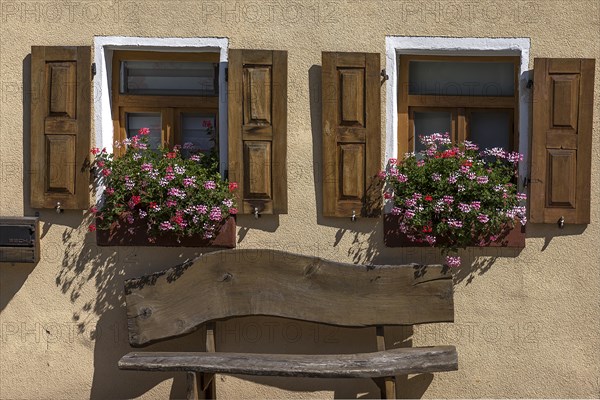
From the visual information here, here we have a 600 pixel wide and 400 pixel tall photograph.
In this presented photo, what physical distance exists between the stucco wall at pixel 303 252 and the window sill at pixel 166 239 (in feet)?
0.31

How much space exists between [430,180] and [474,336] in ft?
3.81

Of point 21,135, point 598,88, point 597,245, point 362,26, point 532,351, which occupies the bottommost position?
point 532,351

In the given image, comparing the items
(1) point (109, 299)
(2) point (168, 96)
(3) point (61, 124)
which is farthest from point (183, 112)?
(1) point (109, 299)

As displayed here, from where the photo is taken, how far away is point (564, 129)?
5.14 meters

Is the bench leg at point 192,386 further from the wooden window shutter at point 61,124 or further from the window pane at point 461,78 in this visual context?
the window pane at point 461,78

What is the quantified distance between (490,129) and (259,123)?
168 cm

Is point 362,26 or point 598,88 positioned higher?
point 362,26

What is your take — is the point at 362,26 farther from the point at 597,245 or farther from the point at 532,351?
the point at 532,351

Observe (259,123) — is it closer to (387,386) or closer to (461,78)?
(461,78)

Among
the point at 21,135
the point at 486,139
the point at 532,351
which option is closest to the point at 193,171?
the point at 21,135

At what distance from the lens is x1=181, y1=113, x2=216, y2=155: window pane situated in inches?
218

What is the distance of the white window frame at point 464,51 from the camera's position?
17.1 ft

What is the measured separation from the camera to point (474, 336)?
532 centimetres

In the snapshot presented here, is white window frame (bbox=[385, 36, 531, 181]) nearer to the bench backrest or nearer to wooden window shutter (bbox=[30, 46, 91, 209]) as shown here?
the bench backrest
